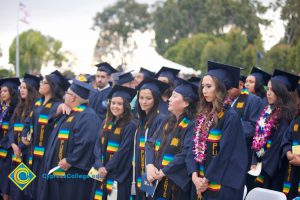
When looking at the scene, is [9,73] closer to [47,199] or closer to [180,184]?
[47,199]

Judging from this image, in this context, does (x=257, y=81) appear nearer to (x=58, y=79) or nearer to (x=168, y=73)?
(x=168, y=73)

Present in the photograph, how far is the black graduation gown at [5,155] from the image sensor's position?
8.41m

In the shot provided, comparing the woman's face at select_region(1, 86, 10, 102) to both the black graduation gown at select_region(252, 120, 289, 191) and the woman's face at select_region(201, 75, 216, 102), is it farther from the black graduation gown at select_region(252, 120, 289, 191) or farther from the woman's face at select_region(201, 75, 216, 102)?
the woman's face at select_region(201, 75, 216, 102)

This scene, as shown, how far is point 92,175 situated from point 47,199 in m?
0.91

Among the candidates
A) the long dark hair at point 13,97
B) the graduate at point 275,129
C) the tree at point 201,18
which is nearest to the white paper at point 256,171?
the graduate at point 275,129

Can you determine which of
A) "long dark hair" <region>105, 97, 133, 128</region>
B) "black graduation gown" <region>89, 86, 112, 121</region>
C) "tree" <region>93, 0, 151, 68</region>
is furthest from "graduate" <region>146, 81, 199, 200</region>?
"tree" <region>93, 0, 151, 68</region>

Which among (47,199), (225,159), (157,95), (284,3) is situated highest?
(284,3)

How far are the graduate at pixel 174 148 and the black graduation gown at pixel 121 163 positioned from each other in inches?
22.6

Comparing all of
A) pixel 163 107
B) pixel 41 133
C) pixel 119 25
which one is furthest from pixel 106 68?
pixel 119 25

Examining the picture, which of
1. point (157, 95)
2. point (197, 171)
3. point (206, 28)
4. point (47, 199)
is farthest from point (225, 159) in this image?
point (206, 28)

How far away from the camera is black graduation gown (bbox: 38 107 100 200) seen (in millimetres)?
6902

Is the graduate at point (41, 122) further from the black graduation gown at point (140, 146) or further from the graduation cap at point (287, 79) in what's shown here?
the graduation cap at point (287, 79)

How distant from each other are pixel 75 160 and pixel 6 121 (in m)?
2.40

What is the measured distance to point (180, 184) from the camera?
17.4ft
